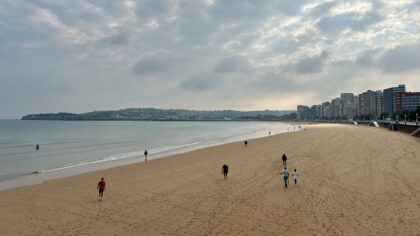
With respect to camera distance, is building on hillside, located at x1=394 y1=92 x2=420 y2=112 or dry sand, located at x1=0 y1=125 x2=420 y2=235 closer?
dry sand, located at x1=0 y1=125 x2=420 y2=235

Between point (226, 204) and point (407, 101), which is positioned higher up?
point (407, 101)

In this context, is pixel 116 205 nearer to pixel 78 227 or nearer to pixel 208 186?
pixel 78 227

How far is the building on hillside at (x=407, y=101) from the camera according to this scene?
596 ft

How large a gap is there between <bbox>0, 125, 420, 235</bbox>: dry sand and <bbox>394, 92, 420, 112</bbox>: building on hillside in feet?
583

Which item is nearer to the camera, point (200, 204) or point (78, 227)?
point (78, 227)

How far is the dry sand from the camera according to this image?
1279 centimetres

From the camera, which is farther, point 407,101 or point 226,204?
point 407,101

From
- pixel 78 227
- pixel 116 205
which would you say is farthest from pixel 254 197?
pixel 78 227

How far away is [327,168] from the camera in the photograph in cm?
2606

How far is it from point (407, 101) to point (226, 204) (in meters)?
196

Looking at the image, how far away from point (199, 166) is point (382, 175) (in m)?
13.5

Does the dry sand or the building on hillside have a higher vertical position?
the building on hillside

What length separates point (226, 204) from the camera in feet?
53.0

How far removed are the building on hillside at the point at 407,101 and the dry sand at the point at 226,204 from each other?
583 feet
